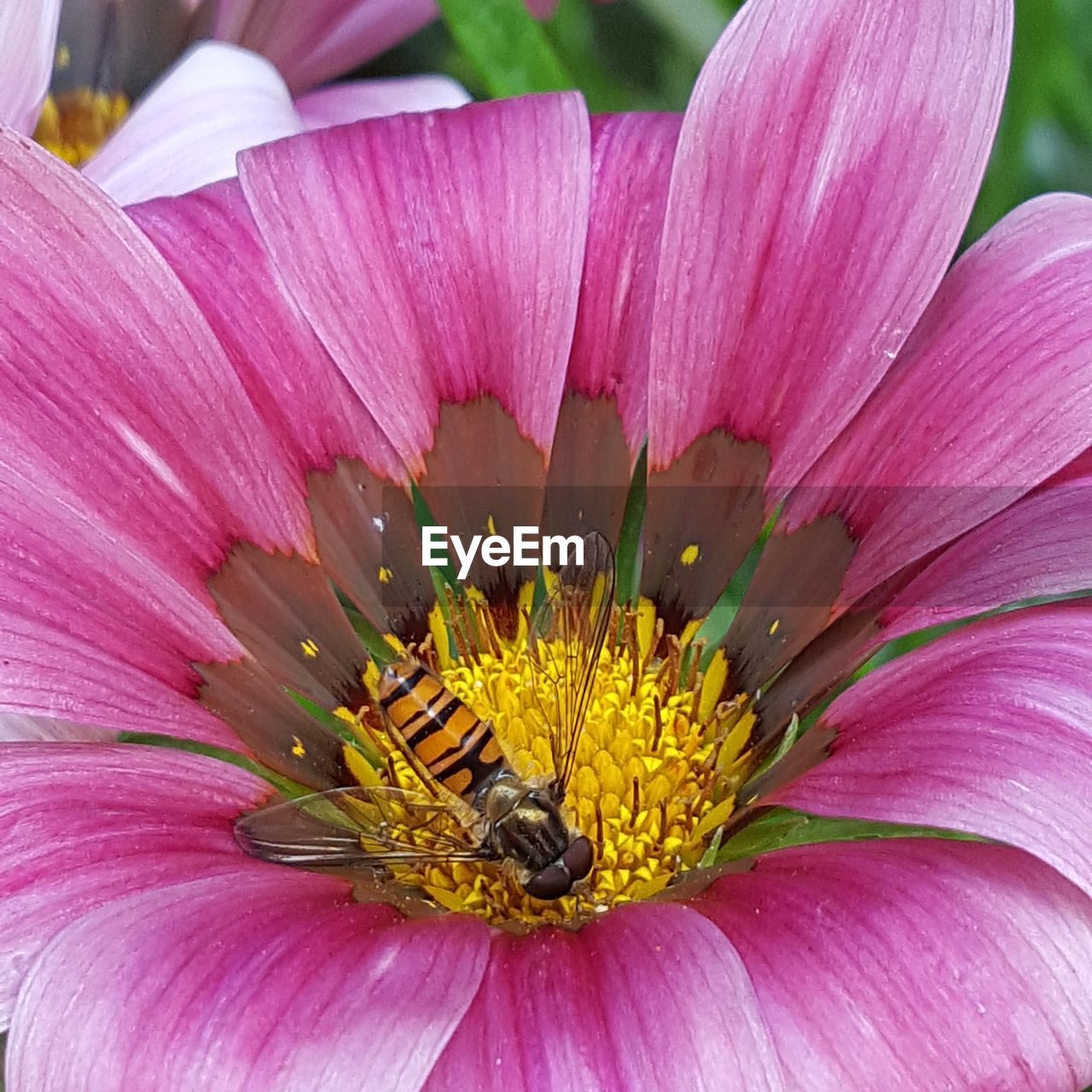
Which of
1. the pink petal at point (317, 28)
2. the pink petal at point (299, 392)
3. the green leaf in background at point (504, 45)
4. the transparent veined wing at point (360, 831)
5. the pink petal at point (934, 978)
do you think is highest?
the pink petal at point (317, 28)

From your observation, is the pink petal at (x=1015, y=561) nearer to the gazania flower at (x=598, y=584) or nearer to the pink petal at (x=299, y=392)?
the gazania flower at (x=598, y=584)

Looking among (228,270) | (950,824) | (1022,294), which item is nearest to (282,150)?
(228,270)

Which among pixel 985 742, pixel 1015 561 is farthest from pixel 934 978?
pixel 1015 561

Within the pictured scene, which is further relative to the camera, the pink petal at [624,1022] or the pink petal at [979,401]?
the pink petal at [979,401]

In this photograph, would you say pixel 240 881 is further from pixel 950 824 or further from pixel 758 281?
pixel 758 281

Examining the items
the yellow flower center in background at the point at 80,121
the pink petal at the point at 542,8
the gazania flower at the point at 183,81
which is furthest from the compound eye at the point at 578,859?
the yellow flower center in background at the point at 80,121

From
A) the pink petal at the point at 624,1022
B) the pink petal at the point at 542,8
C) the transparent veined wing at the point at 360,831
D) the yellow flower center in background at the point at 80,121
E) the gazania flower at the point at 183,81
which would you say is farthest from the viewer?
the yellow flower center in background at the point at 80,121

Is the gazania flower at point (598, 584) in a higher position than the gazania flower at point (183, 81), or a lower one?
lower
